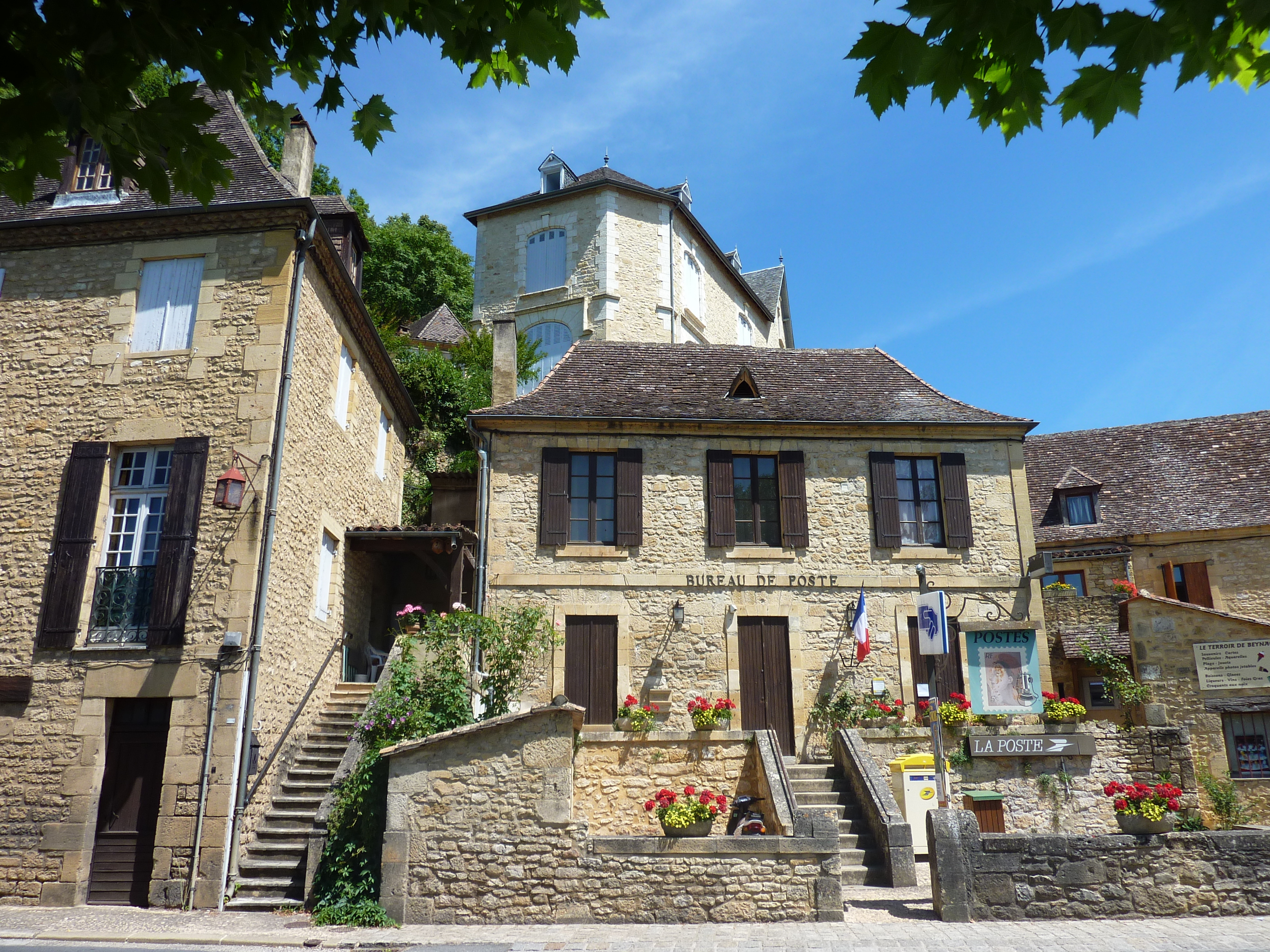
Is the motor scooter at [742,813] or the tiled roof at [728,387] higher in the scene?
the tiled roof at [728,387]

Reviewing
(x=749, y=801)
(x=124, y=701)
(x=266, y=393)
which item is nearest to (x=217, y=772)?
(x=124, y=701)

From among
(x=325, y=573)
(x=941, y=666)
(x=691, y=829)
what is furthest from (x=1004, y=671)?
(x=325, y=573)

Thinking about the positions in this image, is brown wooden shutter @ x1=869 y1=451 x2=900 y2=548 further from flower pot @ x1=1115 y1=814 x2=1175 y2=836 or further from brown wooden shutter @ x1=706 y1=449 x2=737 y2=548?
flower pot @ x1=1115 y1=814 x2=1175 y2=836

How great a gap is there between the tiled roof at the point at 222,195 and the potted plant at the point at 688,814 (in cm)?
878

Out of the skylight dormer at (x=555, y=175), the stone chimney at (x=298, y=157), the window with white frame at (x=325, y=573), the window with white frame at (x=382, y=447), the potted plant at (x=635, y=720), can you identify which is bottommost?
the potted plant at (x=635, y=720)

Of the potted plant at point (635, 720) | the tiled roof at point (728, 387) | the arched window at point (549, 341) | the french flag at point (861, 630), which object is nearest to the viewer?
the potted plant at point (635, 720)

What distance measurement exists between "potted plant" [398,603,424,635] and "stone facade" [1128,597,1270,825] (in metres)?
11.1

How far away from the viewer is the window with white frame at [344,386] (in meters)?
13.9

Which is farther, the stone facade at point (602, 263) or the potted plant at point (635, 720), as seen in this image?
the stone facade at point (602, 263)

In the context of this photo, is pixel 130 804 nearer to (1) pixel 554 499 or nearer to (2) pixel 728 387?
(1) pixel 554 499

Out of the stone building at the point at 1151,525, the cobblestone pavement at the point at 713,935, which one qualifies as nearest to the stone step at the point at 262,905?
the cobblestone pavement at the point at 713,935

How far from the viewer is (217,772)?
9.98m

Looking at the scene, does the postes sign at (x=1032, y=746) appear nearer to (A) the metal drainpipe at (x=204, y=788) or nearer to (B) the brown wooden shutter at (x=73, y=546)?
(A) the metal drainpipe at (x=204, y=788)

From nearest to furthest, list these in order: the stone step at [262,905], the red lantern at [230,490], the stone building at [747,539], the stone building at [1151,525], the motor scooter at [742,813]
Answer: the stone step at [262,905] → the motor scooter at [742,813] → the red lantern at [230,490] → the stone building at [747,539] → the stone building at [1151,525]
